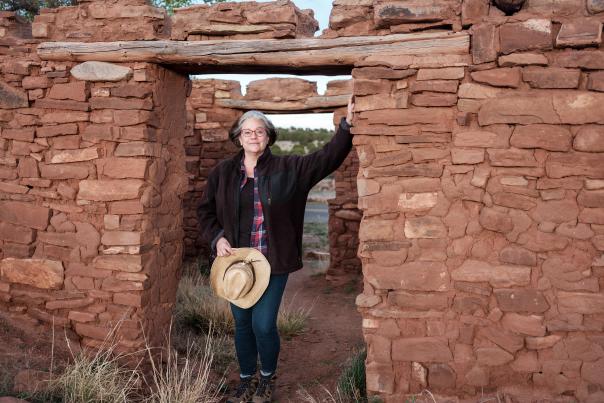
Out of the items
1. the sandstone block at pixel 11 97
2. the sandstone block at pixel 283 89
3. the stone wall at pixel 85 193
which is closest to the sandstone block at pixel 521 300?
the stone wall at pixel 85 193

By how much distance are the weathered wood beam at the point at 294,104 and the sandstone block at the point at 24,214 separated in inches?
178

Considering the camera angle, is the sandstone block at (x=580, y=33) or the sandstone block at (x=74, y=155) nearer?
the sandstone block at (x=580, y=33)

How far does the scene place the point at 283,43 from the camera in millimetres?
3641

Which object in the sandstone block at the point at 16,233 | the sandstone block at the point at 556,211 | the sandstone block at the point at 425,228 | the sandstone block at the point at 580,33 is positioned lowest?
the sandstone block at the point at 16,233

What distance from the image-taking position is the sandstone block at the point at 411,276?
3.34m

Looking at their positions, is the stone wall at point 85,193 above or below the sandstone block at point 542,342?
above

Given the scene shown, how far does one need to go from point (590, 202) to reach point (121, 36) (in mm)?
3213

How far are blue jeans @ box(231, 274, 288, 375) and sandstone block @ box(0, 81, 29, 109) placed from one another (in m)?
2.17

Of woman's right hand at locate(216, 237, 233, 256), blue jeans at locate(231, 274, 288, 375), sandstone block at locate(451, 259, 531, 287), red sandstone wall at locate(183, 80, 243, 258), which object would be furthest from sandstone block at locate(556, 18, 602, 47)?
red sandstone wall at locate(183, 80, 243, 258)

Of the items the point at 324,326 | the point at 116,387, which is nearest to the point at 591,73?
the point at 116,387

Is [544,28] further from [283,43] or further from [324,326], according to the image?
[324,326]

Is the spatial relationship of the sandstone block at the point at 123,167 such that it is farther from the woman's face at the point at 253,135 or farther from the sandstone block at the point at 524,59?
the sandstone block at the point at 524,59

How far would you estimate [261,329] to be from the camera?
349 cm

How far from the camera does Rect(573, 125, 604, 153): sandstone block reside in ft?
10.3
